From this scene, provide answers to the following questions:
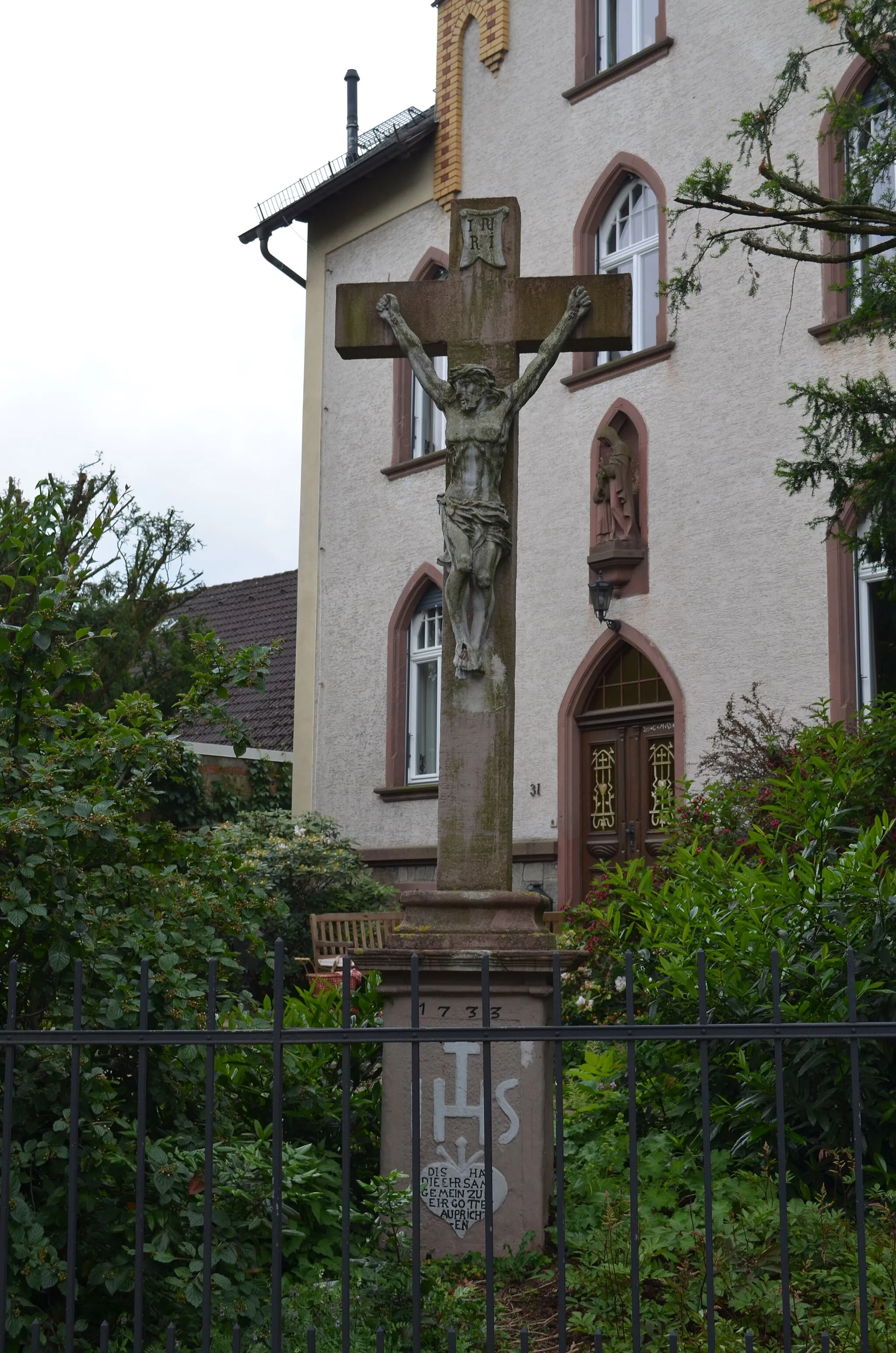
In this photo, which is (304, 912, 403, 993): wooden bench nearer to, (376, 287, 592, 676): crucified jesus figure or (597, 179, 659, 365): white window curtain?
(597, 179, 659, 365): white window curtain

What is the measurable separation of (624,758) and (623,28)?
725cm

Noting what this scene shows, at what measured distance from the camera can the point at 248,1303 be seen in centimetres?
389

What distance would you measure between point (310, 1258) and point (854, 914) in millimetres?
2182

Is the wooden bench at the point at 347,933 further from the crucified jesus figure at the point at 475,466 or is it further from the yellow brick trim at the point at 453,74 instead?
the yellow brick trim at the point at 453,74

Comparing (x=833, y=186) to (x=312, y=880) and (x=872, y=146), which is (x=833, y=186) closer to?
(x=872, y=146)

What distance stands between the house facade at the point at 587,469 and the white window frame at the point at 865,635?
0.02 meters

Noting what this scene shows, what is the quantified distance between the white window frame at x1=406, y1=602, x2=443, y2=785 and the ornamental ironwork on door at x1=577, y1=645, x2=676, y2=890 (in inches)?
91.0

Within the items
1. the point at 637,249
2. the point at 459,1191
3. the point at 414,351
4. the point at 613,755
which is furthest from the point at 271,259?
the point at 459,1191

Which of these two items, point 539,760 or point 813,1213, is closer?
point 813,1213

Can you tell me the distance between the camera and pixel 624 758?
1329cm

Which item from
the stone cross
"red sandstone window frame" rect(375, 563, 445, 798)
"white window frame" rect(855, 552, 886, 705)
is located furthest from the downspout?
the stone cross

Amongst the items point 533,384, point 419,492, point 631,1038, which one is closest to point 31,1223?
point 631,1038

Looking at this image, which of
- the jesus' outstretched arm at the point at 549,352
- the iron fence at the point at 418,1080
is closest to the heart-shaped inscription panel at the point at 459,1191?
the iron fence at the point at 418,1080

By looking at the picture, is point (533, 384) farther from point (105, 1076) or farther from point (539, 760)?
point (539, 760)
